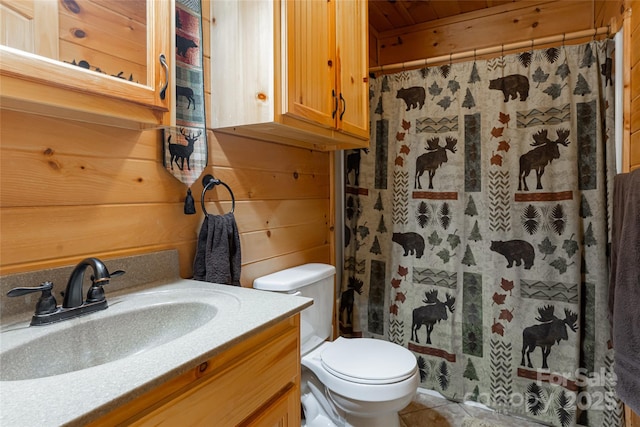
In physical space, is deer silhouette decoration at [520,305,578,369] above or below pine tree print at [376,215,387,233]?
below

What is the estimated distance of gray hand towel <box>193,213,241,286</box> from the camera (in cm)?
118

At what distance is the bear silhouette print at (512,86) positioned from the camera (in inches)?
69.6

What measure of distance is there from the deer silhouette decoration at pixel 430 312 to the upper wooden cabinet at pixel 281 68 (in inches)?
43.7

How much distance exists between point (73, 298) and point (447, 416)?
183cm

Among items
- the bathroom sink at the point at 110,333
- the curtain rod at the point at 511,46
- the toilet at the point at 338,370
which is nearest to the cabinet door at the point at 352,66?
the curtain rod at the point at 511,46

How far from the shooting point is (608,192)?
1.63 m

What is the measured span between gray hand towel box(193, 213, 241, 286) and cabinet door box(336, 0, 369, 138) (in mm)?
670

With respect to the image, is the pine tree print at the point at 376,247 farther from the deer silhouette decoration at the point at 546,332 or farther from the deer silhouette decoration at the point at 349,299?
the deer silhouette decoration at the point at 546,332

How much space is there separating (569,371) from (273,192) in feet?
5.61

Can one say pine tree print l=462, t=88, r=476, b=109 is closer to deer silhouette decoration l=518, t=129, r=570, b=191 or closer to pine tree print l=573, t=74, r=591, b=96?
deer silhouette decoration l=518, t=129, r=570, b=191

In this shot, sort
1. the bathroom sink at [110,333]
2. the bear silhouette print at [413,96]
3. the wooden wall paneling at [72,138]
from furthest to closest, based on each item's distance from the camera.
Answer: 1. the bear silhouette print at [413,96]
2. the wooden wall paneling at [72,138]
3. the bathroom sink at [110,333]

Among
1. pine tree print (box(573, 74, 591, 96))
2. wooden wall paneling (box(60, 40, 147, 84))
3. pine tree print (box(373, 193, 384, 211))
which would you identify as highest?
pine tree print (box(573, 74, 591, 96))

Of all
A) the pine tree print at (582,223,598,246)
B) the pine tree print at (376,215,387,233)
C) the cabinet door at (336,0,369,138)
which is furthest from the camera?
the pine tree print at (376,215,387,233)

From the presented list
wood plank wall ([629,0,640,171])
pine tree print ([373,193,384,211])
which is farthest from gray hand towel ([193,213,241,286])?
wood plank wall ([629,0,640,171])
